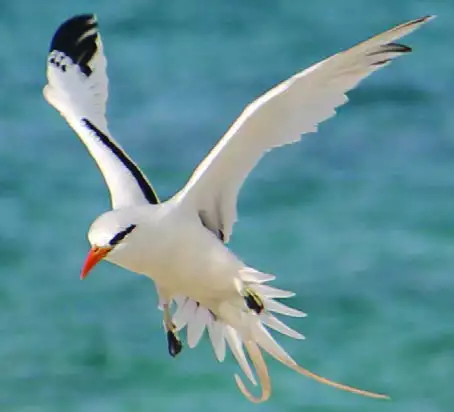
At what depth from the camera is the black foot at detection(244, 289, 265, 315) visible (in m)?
2.49

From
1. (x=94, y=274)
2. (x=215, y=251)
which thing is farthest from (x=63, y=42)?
(x=94, y=274)

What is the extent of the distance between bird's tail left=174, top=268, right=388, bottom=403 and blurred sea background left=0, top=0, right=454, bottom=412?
1.47 m

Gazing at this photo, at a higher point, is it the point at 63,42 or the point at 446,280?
the point at 63,42

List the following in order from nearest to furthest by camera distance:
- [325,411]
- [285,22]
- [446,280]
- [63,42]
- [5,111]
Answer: [63,42]
[325,411]
[446,280]
[5,111]
[285,22]

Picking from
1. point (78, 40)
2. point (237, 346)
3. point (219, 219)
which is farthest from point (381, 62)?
point (78, 40)

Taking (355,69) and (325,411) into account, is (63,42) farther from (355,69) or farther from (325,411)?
(325,411)

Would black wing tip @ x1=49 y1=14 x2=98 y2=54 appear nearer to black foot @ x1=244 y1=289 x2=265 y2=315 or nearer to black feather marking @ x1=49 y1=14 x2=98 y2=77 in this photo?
black feather marking @ x1=49 y1=14 x2=98 y2=77

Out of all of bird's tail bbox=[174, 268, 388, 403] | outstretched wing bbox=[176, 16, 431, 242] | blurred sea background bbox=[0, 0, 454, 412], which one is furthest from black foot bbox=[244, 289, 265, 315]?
blurred sea background bbox=[0, 0, 454, 412]

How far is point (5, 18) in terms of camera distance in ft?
19.3

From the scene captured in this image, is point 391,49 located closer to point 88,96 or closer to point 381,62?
→ point 381,62

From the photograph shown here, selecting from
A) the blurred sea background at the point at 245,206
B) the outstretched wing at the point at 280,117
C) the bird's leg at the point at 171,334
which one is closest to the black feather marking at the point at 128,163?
the outstretched wing at the point at 280,117

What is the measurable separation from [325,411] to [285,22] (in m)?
2.00

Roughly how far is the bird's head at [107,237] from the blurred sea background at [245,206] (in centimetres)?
189

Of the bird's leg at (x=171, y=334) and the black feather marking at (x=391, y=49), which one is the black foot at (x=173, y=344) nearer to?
the bird's leg at (x=171, y=334)
